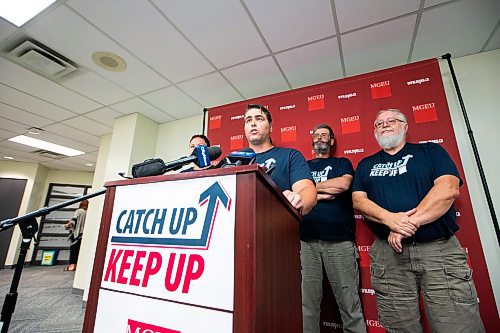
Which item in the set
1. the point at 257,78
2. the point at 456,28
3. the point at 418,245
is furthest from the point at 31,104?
the point at 456,28

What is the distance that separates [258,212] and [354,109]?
2152 mm

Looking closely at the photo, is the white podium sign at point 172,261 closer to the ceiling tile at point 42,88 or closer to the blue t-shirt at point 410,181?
the blue t-shirt at point 410,181

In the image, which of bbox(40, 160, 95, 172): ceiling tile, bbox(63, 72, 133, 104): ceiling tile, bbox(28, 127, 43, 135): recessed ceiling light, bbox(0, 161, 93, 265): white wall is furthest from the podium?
bbox(0, 161, 93, 265): white wall

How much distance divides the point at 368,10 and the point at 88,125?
4.38 metres

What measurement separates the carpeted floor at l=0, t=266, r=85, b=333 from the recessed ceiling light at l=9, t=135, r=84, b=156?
106 inches

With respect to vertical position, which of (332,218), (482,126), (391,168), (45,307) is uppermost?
(482,126)

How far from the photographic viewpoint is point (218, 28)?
6.84 ft

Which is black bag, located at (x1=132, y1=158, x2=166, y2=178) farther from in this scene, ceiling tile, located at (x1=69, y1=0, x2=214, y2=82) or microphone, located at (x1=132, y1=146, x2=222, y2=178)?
ceiling tile, located at (x1=69, y1=0, x2=214, y2=82)

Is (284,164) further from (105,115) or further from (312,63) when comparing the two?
(105,115)

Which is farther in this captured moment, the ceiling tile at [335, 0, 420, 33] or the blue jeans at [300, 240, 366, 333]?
the ceiling tile at [335, 0, 420, 33]

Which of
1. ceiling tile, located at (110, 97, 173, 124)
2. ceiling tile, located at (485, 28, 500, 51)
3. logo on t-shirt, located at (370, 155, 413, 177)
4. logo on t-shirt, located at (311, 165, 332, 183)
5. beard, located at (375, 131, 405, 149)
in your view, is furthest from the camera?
ceiling tile, located at (110, 97, 173, 124)

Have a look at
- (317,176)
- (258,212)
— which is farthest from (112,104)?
(258,212)

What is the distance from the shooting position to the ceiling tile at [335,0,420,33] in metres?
1.84

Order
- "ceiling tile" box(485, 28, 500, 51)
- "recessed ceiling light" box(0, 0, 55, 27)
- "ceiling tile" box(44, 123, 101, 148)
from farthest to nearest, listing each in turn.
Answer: "ceiling tile" box(44, 123, 101, 148) < "ceiling tile" box(485, 28, 500, 51) < "recessed ceiling light" box(0, 0, 55, 27)
